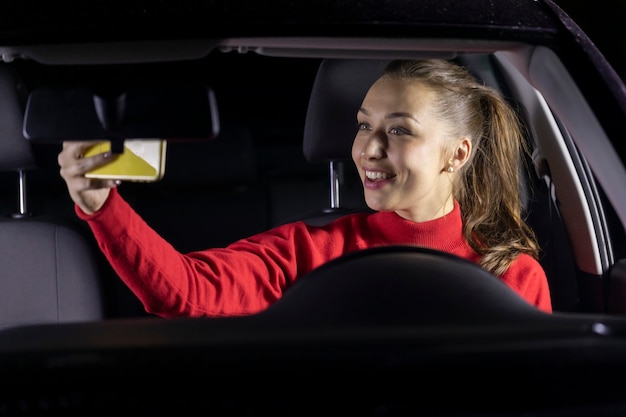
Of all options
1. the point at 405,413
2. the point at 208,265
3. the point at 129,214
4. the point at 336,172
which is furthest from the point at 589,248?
the point at 405,413

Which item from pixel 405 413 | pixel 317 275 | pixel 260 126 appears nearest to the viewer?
pixel 405 413

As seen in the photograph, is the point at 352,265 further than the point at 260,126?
No

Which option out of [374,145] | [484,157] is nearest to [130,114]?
[374,145]

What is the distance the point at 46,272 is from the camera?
2824 millimetres

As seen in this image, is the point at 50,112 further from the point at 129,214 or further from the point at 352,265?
the point at 352,265

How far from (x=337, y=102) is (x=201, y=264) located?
0.61m

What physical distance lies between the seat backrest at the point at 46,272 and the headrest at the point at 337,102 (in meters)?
0.84

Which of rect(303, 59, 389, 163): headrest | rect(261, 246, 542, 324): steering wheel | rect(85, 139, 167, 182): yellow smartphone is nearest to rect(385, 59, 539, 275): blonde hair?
rect(303, 59, 389, 163): headrest

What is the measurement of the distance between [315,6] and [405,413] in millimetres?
636

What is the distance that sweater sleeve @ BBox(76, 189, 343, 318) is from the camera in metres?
1.81

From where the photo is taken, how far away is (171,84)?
4.46 ft

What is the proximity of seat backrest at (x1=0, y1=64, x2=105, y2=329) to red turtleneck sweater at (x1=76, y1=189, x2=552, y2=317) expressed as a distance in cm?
76

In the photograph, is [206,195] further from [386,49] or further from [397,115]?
[386,49]

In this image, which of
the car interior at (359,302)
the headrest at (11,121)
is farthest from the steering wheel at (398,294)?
the headrest at (11,121)
